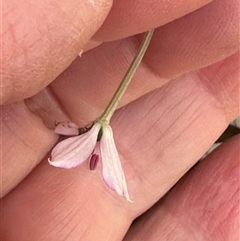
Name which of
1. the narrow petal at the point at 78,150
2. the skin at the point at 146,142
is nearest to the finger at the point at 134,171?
Result: the skin at the point at 146,142

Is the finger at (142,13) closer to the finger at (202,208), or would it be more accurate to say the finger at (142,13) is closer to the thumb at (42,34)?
the thumb at (42,34)

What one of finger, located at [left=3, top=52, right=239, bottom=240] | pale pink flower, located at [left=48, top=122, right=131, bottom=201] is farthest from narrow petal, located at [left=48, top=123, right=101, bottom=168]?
finger, located at [left=3, top=52, right=239, bottom=240]

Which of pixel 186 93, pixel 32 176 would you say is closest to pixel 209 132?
pixel 186 93

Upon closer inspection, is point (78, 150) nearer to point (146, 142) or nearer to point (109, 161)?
point (109, 161)

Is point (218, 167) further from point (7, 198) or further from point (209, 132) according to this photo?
point (7, 198)

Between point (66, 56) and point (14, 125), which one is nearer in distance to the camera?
point (66, 56)

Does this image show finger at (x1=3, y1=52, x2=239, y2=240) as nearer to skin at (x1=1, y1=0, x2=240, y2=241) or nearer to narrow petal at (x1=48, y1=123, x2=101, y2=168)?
skin at (x1=1, y1=0, x2=240, y2=241)
